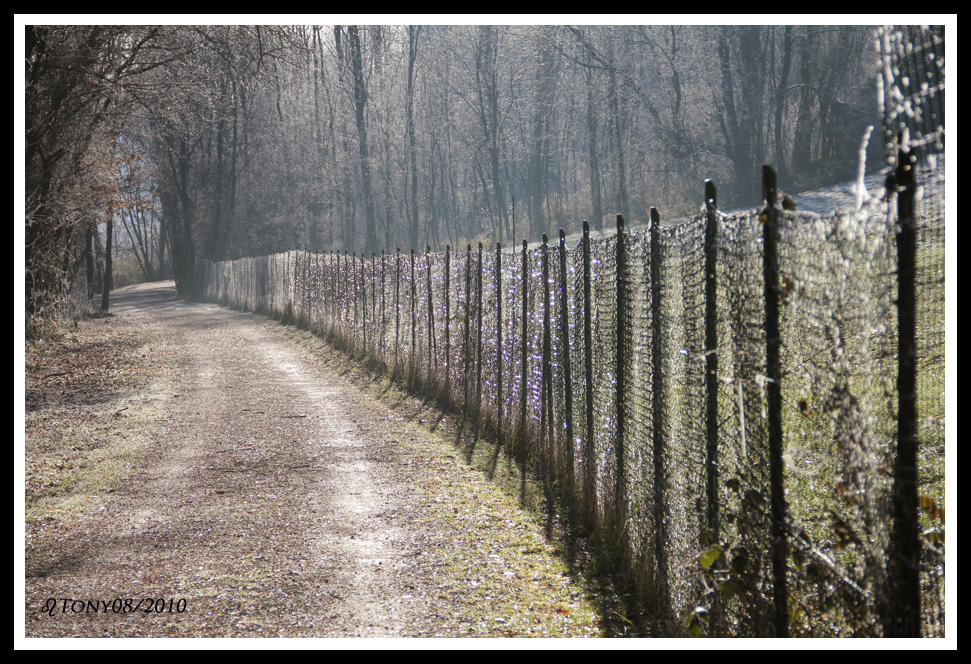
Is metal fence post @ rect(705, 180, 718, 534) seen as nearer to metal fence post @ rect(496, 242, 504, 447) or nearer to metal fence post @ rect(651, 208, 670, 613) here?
metal fence post @ rect(651, 208, 670, 613)

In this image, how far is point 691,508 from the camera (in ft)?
12.3

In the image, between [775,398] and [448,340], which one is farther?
[448,340]

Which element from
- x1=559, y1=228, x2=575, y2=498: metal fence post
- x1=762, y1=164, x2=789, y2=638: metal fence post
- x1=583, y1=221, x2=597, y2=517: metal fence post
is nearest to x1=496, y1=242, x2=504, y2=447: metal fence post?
x1=559, y1=228, x2=575, y2=498: metal fence post

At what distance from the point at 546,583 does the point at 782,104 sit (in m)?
28.5

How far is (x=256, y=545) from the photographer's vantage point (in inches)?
202

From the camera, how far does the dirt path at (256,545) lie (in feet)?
13.2

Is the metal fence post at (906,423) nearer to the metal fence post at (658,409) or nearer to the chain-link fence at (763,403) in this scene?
the chain-link fence at (763,403)

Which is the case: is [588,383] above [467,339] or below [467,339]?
below

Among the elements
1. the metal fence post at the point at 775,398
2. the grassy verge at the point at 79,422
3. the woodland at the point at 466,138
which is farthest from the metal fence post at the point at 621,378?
the woodland at the point at 466,138

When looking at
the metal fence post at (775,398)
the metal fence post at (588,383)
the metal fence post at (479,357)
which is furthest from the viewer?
the metal fence post at (479,357)

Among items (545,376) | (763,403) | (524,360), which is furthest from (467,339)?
(763,403)

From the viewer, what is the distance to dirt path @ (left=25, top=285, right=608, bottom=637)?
4.04 meters

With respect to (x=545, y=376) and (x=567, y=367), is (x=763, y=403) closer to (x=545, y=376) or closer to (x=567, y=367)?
(x=567, y=367)

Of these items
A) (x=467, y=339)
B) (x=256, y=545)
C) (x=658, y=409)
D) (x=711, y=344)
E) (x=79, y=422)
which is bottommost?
(x=256, y=545)
